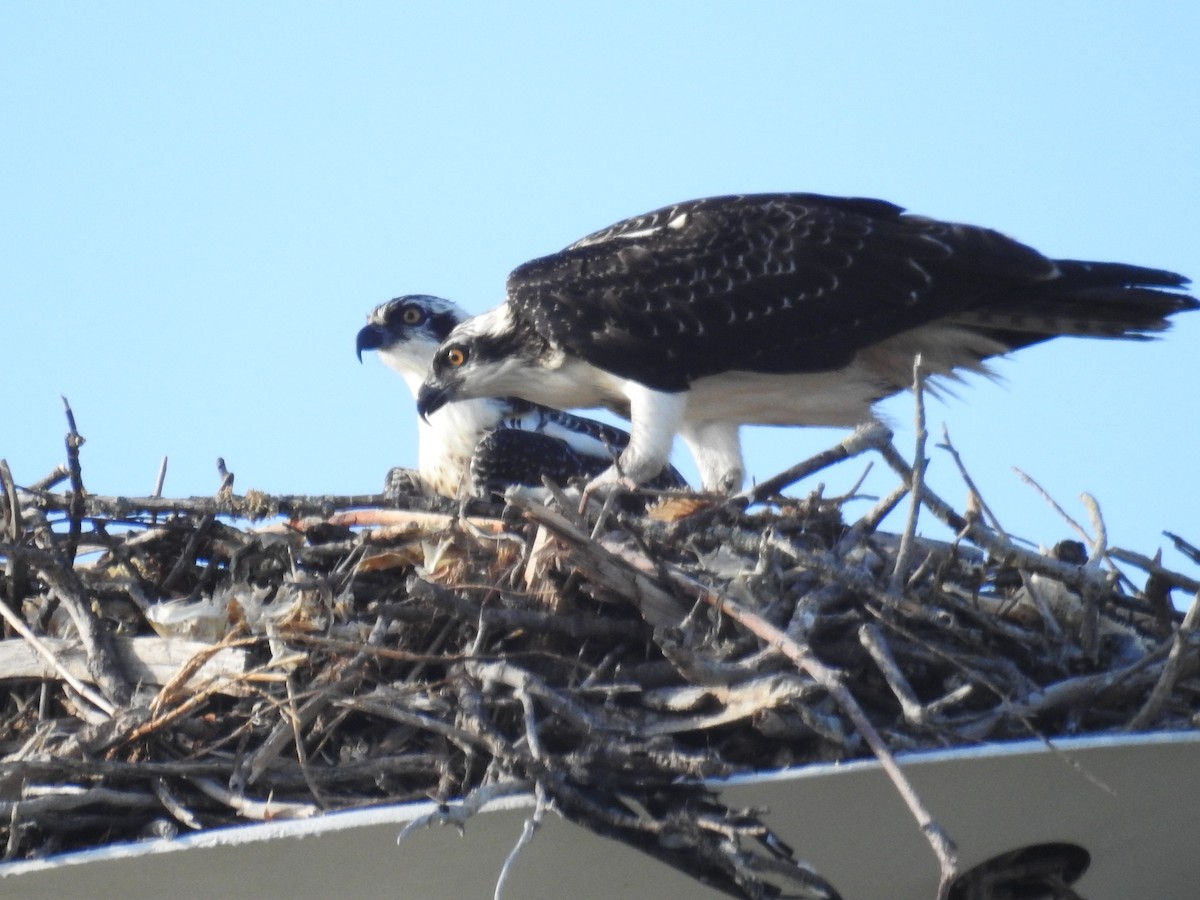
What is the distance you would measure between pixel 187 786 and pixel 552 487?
121 centimetres

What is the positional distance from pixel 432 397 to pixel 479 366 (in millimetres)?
293

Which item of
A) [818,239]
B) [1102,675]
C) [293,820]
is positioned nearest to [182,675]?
[293,820]

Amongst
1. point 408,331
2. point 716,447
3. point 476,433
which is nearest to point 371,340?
point 408,331

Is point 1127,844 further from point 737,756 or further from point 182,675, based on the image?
point 182,675

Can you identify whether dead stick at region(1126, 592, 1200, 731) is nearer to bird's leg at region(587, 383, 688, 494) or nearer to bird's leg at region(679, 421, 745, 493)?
bird's leg at region(587, 383, 688, 494)

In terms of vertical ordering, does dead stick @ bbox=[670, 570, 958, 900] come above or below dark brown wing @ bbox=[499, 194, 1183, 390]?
below

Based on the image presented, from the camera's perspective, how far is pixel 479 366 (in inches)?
283

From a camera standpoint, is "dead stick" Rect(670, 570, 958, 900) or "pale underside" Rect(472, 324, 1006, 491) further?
"pale underside" Rect(472, 324, 1006, 491)

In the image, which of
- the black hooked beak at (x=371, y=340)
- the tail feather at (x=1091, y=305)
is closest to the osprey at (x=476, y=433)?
the black hooked beak at (x=371, y=340)

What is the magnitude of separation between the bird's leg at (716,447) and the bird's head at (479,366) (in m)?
0.74

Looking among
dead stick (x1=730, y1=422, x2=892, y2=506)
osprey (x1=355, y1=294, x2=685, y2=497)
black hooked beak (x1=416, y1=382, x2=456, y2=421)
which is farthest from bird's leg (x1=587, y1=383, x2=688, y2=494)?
dead stick (x1=730, y1=422, x2=892, y2=506)

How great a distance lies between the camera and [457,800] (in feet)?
13.8

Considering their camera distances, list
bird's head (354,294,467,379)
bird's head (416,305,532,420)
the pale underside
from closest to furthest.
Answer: the pale underside, bird's head (416,305,532,420), bird's head (354,294,467,379)

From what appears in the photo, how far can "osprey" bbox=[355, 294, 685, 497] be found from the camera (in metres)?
7.16
